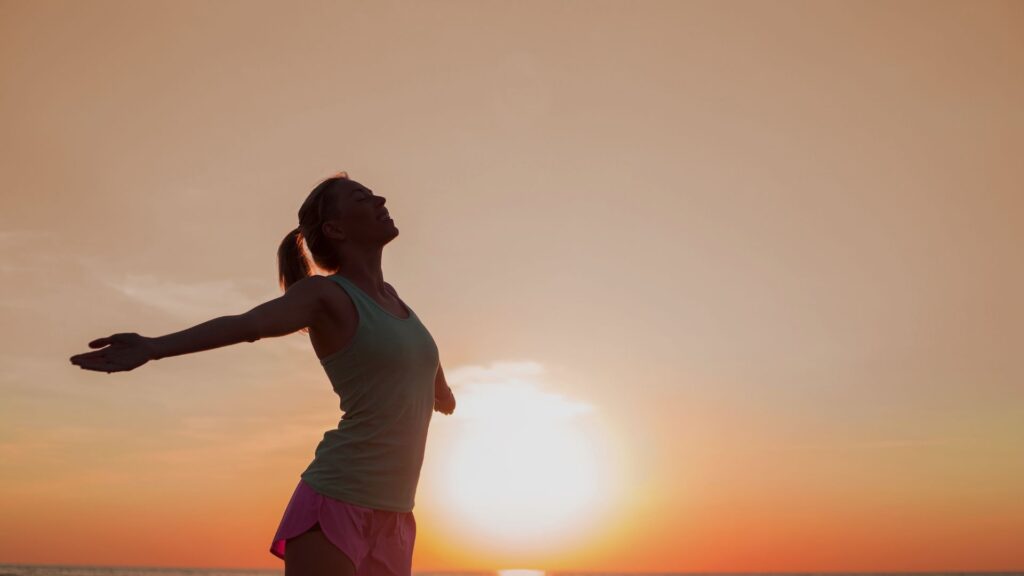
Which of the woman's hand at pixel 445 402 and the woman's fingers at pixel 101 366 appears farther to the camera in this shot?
the woman's hand at pixel 445 402

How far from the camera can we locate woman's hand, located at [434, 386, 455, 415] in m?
4.41

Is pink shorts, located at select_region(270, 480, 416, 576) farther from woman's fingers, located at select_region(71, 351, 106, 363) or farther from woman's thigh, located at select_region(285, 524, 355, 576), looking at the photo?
woman's fingers, located at select_region(71, 351, 106, 363)

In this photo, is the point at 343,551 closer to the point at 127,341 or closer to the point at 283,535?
the point at 283,535

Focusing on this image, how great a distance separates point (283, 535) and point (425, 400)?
75 cm

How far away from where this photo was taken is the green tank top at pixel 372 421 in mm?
3486

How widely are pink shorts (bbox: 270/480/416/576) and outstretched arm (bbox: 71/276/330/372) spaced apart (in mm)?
639

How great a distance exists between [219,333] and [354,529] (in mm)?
874

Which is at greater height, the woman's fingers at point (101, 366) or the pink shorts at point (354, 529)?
the woman's fingers at point (101, 366)

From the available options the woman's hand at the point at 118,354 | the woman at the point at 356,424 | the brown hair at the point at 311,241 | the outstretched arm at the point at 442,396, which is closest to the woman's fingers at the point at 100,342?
the woman's hand at the point at 118,354

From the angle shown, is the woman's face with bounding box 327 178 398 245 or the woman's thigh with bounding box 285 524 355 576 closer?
the woman's thigh with bounding box 285 524 355 576

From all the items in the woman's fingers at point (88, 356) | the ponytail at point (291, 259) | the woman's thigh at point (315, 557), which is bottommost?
the woman's thigh at point (315, 557)

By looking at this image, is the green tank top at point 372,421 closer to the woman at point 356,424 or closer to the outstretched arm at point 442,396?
the woman at point 356,424


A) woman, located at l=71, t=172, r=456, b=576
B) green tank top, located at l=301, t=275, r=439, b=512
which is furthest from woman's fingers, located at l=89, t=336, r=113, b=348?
green tank top, located at l=301, t=275, r=439, b=512

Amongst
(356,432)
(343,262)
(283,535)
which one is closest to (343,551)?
(283,535)
